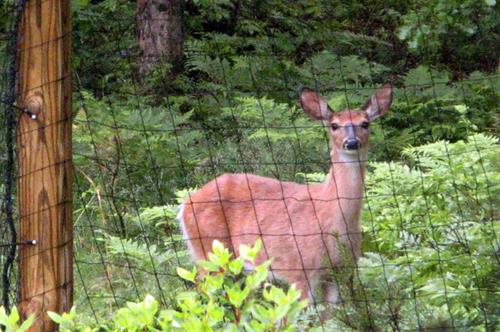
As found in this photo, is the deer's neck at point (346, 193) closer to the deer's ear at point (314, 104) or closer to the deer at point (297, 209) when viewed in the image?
the deer at point (297, 209)

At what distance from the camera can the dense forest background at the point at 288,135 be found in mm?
6543

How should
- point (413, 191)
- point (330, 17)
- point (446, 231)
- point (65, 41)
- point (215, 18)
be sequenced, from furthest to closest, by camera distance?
1. point (330, 17)
2. point (215, 18)
3. point (413, 191)
4. point (446, 231)
5. point (65, 41)

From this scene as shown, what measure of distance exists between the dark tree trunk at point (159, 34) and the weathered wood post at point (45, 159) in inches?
302

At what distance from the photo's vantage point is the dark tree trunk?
1349 cm

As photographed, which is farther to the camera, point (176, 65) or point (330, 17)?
point (330, 17)

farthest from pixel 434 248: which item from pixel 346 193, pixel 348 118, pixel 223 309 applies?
pixel 223 309

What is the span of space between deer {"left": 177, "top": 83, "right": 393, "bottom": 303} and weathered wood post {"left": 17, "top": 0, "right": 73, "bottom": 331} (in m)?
2.39

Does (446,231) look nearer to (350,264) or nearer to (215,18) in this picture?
(350,264)

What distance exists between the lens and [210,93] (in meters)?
13.2

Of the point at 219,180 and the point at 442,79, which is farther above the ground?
the point at 219,180

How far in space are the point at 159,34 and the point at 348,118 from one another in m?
5.45

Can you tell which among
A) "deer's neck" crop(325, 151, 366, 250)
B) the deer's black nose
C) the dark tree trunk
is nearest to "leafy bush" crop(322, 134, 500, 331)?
"deer's neck" crop(325, 151, 366, 250)

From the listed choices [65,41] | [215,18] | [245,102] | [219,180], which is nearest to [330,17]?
[215,18]

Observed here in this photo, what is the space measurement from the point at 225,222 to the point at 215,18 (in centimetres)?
610
